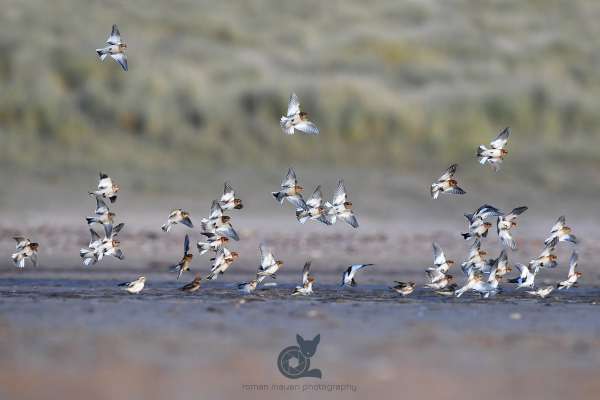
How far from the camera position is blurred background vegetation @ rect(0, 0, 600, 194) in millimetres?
41406

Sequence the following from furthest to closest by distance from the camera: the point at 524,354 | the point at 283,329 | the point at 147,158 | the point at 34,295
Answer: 1. the point at 147,158
2. the point at 34,295
3. the point at 283,329
4. the point at 524,354

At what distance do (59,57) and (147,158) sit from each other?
5.74m

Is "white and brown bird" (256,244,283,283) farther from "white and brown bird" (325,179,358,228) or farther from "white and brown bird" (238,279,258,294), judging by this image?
"white and brown bird" (325,179,358,228)

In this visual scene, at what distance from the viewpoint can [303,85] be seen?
43844mm

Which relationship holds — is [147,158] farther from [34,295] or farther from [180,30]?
[34,295]

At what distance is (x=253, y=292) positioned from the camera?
21.4m

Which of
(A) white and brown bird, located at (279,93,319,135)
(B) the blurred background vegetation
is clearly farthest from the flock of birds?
(B) the blurred background vegetation

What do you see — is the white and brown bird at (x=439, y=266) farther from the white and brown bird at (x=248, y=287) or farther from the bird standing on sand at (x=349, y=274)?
the white and brown bird at (x=248, y=287)

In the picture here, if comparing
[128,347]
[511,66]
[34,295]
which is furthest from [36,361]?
[511,66]

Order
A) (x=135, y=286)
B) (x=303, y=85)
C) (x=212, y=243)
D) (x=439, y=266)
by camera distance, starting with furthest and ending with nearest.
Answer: (x=303, y=85) < (x=212, y=243) < (x=439, y=266) < (x=135, y=286)

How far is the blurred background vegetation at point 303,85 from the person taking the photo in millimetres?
41406

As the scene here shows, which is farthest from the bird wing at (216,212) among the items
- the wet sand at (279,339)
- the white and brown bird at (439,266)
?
the white and brown bird at (439,266)

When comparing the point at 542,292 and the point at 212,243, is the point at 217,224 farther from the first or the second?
the point at 542,292

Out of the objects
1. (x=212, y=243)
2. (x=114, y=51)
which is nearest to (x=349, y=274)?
(x=212, y=243)
